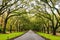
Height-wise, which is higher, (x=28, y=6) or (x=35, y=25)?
(x=28, y=6)

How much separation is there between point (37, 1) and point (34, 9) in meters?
2.89

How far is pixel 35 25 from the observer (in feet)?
106

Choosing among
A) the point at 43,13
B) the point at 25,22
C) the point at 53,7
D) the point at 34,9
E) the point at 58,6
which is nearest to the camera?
the point at 53,7

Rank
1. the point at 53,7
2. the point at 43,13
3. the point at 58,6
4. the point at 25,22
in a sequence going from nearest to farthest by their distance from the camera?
1. the point at 53,7
2. the point at 58,6
3. the point at 43,13
4. the point at 25,22

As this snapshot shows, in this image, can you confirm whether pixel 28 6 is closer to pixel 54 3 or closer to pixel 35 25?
pixel 54 3

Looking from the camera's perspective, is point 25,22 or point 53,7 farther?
point 25,22

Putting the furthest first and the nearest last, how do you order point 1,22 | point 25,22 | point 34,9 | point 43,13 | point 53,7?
1. point 1,22
2. point 25,22
3. point 43,13
4. point 34,9
5. point 53,7

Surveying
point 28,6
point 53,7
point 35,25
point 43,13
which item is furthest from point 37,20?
point 53,7

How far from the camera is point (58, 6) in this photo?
23.5 m

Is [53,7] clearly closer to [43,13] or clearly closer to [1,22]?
[43,13]

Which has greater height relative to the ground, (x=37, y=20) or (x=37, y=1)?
(x=37, y=1)

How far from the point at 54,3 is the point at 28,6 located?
350 centimetres

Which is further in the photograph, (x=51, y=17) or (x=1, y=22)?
(x=1, y=22)

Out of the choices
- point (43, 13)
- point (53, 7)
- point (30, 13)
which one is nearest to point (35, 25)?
point (43, 13)
